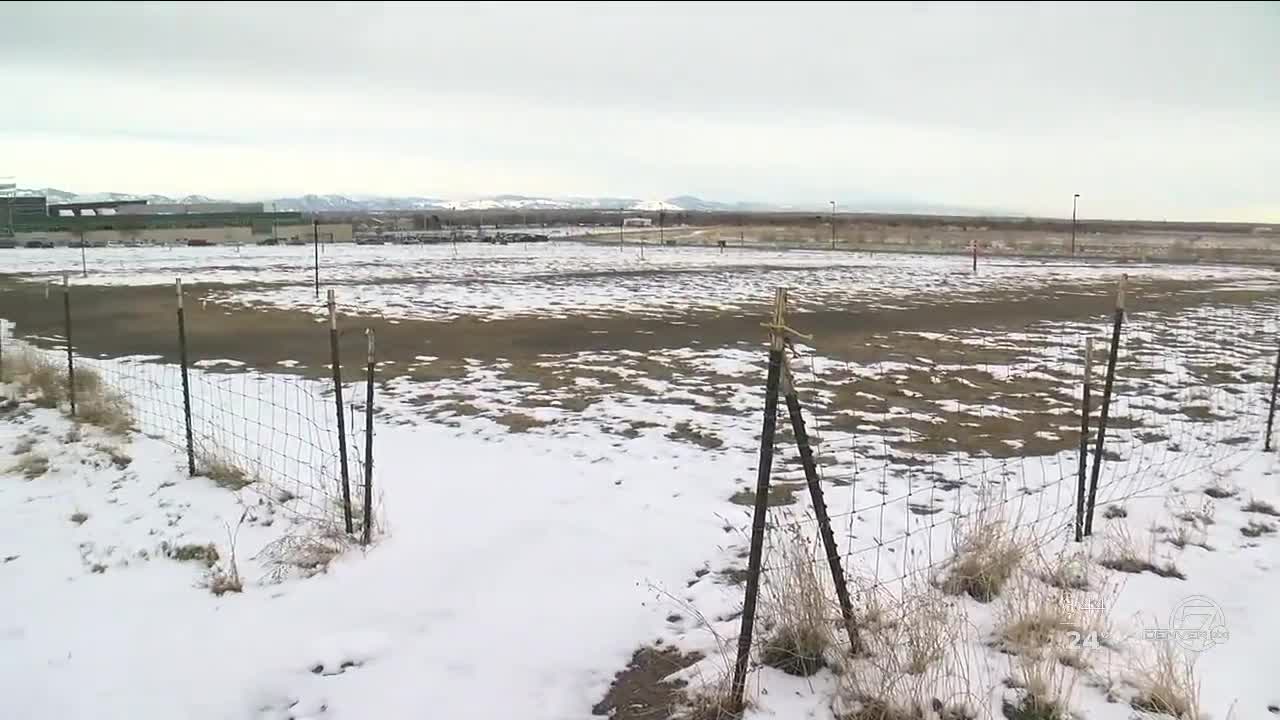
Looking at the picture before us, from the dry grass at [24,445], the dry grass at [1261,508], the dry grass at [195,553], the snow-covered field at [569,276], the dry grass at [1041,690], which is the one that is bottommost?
the dry grass at [195,553]

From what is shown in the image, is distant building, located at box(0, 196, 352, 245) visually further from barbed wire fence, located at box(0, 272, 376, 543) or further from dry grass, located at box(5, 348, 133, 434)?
dry grass, located at box(5, 348, 133, 434)

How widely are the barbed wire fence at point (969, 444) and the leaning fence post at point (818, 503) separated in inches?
0.7

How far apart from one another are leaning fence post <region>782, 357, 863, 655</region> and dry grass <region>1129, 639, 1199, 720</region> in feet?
4.12

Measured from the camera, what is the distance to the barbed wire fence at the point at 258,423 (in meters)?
6.47

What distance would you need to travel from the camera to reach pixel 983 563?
4.91 meters

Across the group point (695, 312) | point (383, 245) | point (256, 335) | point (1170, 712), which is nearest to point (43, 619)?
point (1170, 712)

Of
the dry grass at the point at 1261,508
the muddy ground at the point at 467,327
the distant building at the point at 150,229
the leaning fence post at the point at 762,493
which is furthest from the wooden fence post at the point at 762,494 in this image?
the distant building at the point at 150,229

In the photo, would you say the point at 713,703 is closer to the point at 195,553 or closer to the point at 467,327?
the point at 195,553

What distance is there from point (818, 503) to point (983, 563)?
5.56 ft

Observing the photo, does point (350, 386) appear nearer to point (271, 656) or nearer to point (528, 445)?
point (528, 445)

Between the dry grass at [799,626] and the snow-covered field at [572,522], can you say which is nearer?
the dry grass at [799,626]

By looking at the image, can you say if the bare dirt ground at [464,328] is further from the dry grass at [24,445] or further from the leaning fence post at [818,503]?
the leaning fence post at [818,503]

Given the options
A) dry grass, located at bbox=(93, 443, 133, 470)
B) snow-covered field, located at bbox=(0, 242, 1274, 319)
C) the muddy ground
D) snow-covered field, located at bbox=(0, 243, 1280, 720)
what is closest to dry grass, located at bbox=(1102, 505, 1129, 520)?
snow-covered field, located at bbox=(0, 243, 1280, 720)

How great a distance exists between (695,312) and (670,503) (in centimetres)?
1395
